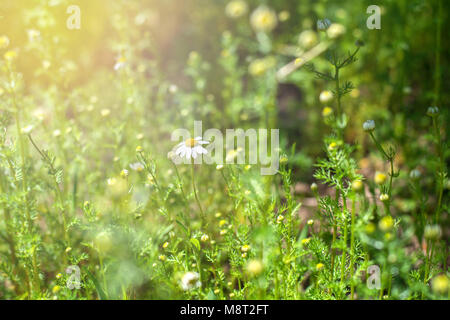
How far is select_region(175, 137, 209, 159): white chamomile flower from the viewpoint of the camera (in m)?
1.23

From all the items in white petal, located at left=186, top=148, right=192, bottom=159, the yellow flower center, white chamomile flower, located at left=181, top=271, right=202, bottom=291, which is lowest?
white chamomile flower, located at left=181, top=271, right=202, bottom=291

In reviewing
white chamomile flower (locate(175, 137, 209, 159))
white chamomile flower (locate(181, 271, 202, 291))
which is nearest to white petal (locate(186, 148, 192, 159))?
white chamomile flower (locate(175, 137, 209, 159))

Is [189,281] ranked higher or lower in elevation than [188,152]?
lower

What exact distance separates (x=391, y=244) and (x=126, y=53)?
5.09ft

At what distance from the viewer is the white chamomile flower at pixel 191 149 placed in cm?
123

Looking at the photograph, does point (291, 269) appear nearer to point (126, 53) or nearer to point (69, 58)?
point (126, 53)

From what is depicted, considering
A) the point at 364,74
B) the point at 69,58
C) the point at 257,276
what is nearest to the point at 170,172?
the point at 257,276

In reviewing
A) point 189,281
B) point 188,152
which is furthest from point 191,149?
point 189,281

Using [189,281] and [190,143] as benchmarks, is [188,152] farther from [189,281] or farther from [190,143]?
[189,281]

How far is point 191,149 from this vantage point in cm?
126

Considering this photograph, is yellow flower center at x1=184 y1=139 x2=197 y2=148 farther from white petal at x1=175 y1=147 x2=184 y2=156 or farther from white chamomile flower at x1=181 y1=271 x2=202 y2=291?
white chamomile flower at x1=181 y1=271 x2=202 y2=291

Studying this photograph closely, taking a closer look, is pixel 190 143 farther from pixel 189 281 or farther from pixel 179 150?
pixel 189 281

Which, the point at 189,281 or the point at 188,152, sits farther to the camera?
the point at 188,152
